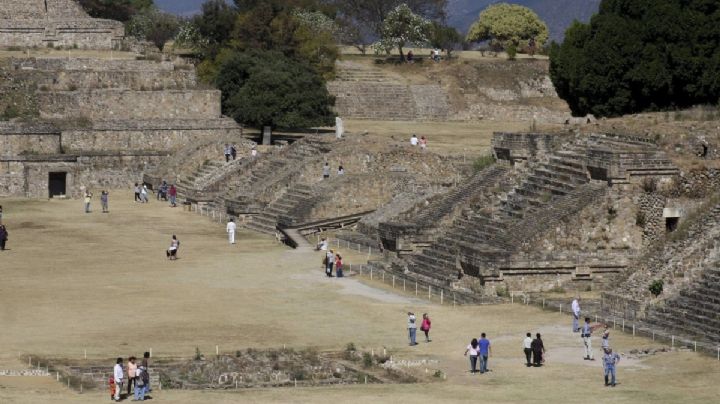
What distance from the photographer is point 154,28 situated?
11844cm

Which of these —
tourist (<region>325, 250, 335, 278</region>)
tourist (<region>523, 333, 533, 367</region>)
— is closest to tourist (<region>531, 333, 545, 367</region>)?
tourist (<region>523, 333, 533, 367</region>)

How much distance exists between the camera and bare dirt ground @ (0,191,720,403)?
42.2m

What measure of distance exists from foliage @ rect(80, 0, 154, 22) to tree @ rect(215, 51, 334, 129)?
27860 mm

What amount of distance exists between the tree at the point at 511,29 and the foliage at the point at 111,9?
26.3 meters

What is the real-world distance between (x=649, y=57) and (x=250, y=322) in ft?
100

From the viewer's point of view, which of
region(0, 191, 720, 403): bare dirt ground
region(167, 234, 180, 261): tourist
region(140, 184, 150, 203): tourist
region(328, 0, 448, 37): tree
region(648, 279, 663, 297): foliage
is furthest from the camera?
region(328, 0, 448, 37): tree

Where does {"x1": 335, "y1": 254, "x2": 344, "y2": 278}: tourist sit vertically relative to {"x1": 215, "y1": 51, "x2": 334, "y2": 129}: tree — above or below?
below

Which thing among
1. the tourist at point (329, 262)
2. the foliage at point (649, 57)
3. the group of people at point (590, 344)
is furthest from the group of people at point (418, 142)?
the group of people at point (590, 344)

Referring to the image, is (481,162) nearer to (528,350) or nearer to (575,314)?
(575,314)

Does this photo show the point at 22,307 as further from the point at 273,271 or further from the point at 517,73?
the point at 517,73

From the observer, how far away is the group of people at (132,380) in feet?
136

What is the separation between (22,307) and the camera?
2124 inches

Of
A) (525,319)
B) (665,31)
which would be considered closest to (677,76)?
(665,31)

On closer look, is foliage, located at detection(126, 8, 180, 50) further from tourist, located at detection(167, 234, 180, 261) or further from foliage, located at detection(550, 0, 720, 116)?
tourist, located at detection(167, 234, 180, 261)
